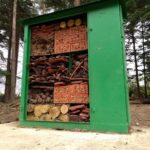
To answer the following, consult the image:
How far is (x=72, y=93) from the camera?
5.25 meters

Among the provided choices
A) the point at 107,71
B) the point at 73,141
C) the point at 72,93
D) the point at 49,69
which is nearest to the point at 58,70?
the point at 49,69

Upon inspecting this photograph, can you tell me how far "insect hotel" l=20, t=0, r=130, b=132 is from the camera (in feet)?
15.4

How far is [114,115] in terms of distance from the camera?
15.0 feet

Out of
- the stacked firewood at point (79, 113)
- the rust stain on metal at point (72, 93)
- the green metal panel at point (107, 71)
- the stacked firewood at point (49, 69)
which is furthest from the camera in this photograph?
the stacked firewood at point (49, 69)

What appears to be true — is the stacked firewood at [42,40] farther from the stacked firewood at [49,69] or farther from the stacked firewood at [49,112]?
the stacked firewood at [49,112]

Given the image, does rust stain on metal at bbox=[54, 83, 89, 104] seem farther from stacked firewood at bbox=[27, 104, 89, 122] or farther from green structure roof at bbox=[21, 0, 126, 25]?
green structure roof at bbox=[21, 0, 126, 25]

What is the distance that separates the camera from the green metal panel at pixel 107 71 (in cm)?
456

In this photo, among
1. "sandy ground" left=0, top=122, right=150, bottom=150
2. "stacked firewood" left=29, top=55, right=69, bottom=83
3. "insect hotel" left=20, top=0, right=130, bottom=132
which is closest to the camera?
"sandy ground" left=0, top=122, right=150, bottom=150

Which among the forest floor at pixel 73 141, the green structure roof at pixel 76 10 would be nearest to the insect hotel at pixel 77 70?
the green structure roof at pixel 76 10

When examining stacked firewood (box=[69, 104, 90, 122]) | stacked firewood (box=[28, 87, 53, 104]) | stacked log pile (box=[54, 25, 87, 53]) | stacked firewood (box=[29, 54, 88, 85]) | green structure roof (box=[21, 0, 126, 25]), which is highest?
green structure roof (box=[21, 0, 126, 25])

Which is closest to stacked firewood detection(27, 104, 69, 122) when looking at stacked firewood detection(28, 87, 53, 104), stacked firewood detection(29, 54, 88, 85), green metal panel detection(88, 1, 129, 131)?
stacked firewood detection(28, 87, 53, 104)

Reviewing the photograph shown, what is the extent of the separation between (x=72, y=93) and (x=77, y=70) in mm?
632

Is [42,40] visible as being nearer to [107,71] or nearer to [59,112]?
[59,112]

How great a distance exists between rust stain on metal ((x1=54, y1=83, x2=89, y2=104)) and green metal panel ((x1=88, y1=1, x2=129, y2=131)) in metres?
0.28
